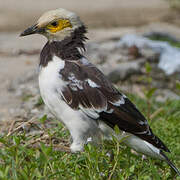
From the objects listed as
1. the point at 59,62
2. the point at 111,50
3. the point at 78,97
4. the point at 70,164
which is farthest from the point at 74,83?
the point at 111,50

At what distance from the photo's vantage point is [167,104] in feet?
21.5

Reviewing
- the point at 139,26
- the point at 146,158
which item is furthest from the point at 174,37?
the point at 146,158

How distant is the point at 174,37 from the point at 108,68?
133 inches

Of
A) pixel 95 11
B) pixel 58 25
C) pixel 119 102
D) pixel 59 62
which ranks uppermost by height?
pixel 58 25

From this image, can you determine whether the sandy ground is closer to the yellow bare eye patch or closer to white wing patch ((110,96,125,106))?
the yellow bare eye patch

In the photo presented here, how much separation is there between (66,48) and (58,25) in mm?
216

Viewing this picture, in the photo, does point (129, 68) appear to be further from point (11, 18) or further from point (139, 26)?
Answer: point (11, 18)

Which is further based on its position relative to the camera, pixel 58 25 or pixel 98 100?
pixel 58 25

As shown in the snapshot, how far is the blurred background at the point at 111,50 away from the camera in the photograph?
7086 mm

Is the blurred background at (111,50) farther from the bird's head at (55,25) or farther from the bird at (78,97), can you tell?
the bird's head at (55,25)

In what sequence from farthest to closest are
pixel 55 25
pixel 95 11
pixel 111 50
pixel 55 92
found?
pixel 95 11 < pixel 111 50 < pixel 55 25 < pixel 55 92

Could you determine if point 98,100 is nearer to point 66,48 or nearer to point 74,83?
point 74,83

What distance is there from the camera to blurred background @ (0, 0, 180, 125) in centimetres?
709

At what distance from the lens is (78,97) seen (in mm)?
4066
